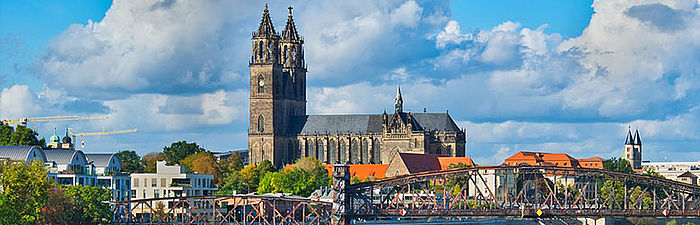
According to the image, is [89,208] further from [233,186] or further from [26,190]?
[233,186]

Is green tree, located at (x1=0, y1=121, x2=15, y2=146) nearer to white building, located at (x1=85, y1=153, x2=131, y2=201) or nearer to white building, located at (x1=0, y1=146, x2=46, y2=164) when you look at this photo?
white building, located at (x1=85, y1=153, x2=131, y2=201)

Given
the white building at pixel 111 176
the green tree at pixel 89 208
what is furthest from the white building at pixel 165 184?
the green tree at pixel 89 208

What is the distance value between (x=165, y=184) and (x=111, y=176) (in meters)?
6.44

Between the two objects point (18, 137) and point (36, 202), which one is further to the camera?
point (18, 137)

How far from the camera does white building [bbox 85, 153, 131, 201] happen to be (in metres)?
154

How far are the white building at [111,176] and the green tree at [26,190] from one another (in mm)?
45576

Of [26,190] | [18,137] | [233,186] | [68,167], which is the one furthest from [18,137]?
[26,190]

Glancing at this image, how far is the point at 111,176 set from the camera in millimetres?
155375

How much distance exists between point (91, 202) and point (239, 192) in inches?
2931

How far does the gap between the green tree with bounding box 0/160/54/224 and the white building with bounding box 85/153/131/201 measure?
150 feet

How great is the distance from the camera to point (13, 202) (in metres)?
103

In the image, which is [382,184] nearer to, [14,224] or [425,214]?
[425,214]

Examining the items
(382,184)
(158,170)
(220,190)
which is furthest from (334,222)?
(220,190)

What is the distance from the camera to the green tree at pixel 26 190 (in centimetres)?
10394
